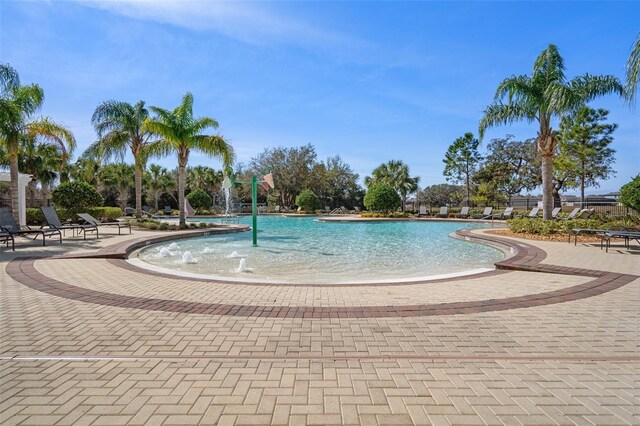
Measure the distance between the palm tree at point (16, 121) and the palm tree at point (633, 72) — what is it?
18.6 meters

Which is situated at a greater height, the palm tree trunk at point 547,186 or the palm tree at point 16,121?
the palm tree at point 16,121

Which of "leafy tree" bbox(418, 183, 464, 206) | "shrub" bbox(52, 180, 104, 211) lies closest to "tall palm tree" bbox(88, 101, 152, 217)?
"shrub" bbox(52, 180, 104, 211)

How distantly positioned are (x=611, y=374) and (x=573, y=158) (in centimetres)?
3341

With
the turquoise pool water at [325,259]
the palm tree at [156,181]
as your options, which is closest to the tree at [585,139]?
the turquoise pool water at [325,259]

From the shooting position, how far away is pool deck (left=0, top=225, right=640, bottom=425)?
A: 2342 mm

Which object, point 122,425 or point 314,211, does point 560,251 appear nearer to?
point 122,425

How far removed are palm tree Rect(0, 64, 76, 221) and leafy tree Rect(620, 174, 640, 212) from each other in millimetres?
22122

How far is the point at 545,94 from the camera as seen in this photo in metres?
13.7

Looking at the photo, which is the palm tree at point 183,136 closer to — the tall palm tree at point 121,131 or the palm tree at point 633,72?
the tall palm tree at point 121,131

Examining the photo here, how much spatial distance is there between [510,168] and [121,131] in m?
37.2

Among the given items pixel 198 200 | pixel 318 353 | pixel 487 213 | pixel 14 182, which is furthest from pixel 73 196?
pixel 487 213

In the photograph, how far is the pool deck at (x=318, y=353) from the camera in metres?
2.34

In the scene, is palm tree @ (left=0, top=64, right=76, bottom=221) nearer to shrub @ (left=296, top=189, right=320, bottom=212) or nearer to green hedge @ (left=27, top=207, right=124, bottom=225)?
green hedge @ (left=27, top=207, right=124, bottom=225)

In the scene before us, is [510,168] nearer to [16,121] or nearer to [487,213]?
[487,213]
